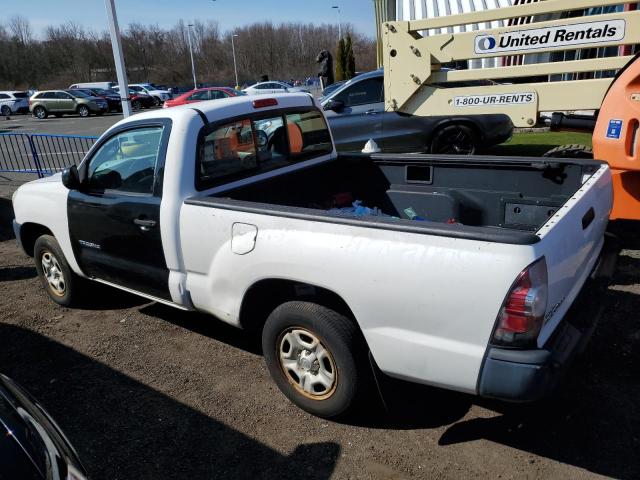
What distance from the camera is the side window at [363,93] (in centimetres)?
952

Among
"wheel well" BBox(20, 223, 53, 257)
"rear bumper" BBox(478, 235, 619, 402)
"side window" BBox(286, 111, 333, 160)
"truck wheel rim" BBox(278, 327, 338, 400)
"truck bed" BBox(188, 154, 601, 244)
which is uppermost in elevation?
"side window" BBox(286, 111, 333, 160)

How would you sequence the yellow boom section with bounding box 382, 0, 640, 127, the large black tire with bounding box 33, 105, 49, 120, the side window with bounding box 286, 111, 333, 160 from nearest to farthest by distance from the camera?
the side window with bounding box 286, 111, 333, 160 < the yellow boom section with bounding box 382, 0, 640, 127 < the large black tire with bounding box 33, 105, 49, 120

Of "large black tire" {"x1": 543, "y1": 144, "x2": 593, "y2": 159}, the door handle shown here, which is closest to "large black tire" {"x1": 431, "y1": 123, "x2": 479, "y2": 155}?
"large black tire" {"x1": 543, "y1": 144, "x2": 593, "y2": 159}

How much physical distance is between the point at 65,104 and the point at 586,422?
3527 cm

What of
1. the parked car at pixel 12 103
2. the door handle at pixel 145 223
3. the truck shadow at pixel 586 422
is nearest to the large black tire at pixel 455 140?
the truck shadow at pixel 586 422

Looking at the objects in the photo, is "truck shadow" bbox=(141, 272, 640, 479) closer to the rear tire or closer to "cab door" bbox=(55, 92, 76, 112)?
"cab door" bbox=(55, 92, 76, 112)

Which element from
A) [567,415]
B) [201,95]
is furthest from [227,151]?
[201,95]

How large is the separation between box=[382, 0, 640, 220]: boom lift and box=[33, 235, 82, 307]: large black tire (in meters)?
4.06

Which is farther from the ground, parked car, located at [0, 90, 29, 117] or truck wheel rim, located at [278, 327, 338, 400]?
parked car, located at [0, 90, 29, 117]

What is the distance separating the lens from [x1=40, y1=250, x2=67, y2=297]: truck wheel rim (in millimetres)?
4720

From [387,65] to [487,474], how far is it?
16.0 feet

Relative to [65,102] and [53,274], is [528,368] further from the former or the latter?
[65,102]

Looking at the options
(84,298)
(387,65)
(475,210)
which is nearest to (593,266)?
(475,210)

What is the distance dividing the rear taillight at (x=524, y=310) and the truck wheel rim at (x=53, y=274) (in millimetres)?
3982
